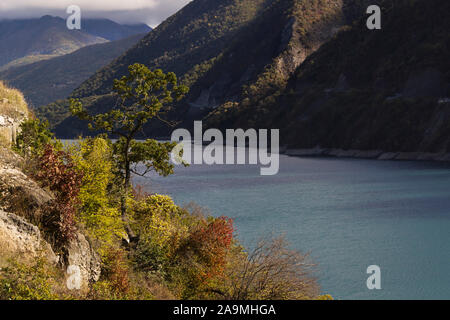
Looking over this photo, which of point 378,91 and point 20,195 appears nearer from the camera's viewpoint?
point 20,195

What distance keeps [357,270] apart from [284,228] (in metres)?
14.6

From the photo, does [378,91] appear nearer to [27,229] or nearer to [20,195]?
[20,195]

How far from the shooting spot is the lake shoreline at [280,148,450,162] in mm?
102500

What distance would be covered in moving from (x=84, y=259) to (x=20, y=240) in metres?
2.87

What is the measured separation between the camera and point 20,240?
15.1 metres

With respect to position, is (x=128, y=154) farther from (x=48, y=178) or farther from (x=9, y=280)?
(x=9, y=280)

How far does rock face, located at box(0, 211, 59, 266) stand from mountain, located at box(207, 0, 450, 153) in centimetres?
9640

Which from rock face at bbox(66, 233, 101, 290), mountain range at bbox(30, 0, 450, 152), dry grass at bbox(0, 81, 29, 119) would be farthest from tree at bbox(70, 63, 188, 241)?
mountain range at bbox(30, 0, 450, 152)

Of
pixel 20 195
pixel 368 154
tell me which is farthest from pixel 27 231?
pixel 368 154

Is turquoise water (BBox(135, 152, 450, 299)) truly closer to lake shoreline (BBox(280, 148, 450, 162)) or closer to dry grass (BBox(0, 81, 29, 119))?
lake shoreline (BBox(280, 148, 450, 162))

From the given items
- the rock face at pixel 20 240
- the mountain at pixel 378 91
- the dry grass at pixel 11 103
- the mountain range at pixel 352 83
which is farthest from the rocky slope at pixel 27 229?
the mountain at pixel 378 91

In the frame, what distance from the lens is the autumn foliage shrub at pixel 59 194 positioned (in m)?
16.9

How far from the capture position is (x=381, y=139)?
4579 inches

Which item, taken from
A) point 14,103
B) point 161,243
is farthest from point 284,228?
point 14,103
